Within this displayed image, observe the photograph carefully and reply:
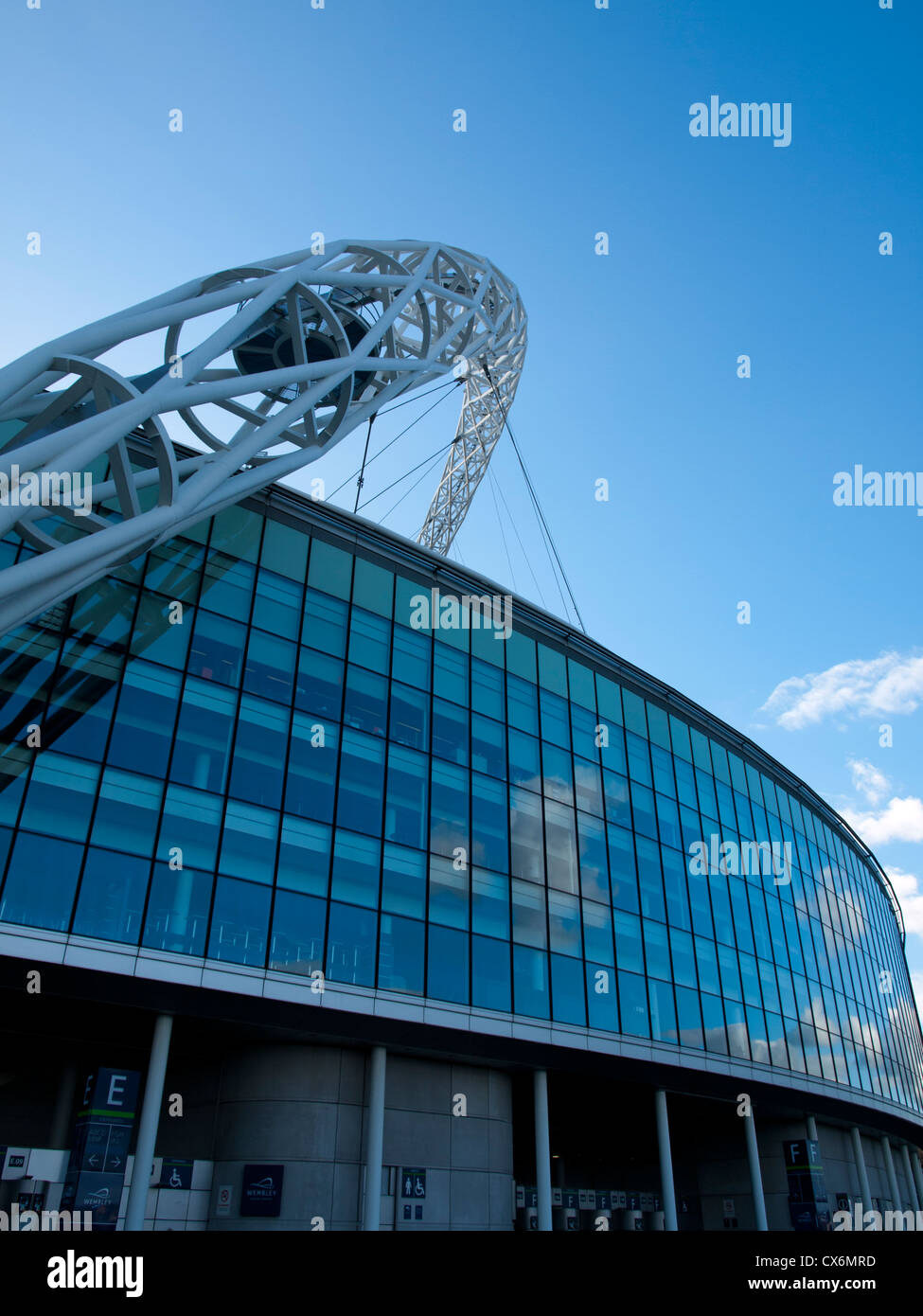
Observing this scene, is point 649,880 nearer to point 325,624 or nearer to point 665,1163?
point 665,1163

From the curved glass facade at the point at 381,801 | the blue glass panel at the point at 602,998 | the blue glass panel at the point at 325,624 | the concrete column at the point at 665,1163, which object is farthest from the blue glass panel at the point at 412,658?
the concrete column at the point at 665,1163

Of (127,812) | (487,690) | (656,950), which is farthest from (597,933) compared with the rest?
(127,812)

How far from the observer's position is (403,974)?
2306 centimetres

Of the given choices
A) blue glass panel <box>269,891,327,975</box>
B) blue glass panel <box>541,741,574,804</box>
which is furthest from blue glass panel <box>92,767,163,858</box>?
blue glass panel <box>541,741,574,804</box>

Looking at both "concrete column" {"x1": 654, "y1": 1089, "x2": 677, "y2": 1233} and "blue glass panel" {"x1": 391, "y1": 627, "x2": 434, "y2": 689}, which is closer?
"blue glass panel" {"x1": 391, "y1": 627, "x2": 434, "y2": 689}

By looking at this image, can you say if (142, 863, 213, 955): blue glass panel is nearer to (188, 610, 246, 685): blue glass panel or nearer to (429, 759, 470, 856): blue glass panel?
(188, 610, 246, 685): blue glass panel

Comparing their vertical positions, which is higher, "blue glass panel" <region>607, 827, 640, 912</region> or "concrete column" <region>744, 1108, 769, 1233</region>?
"blue glass panel" <region>607, 827, 640, 912</region>

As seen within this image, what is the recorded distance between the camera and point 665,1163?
2862 cm

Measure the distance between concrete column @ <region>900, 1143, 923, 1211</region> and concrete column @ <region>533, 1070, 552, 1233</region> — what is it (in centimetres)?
3433

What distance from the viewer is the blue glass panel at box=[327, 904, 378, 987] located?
72.0 feet

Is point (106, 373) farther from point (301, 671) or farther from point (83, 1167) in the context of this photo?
point (83, 1167)

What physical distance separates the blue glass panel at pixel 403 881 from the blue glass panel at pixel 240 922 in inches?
136

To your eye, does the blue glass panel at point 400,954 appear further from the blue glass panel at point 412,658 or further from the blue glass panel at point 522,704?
the blue glass panel at point 522,704

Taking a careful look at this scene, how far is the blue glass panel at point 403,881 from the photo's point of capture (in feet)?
77.7
